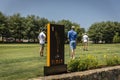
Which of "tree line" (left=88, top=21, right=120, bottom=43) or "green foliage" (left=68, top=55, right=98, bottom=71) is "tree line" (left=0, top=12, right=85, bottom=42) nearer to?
"tree line" (left=88, top=21, right=120, bottom=43)

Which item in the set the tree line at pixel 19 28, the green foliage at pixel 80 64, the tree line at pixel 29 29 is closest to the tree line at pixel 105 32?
the tree line at pixel 29 29

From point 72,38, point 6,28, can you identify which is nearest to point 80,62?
point 72,38

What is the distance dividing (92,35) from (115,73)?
103 metres

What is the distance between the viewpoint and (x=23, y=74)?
11695 mm

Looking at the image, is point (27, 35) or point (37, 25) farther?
point (37, 25)

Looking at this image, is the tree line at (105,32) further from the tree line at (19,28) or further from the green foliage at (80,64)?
the green foliage at (80,64)

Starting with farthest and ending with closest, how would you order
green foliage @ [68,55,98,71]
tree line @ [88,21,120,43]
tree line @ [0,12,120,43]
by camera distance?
tree line @ [88,21,120,43] < tree line @ [0,12,120,43] < green foliage @ [68,55,98,71]

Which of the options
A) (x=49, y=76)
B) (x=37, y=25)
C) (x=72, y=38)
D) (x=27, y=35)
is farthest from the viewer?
(x=37, y=25)

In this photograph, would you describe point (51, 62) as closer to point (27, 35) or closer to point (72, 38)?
point (72, 38)

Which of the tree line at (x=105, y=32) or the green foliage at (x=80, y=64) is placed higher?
the tree line at (x=105, y=32)

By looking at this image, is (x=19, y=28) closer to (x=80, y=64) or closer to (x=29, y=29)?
(x=29, y=29)

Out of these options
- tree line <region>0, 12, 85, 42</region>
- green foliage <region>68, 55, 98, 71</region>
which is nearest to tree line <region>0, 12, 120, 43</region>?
tree line <region>0, 12, 85, 42</region>

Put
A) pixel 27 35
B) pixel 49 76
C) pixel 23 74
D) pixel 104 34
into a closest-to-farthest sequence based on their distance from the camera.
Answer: pixel 49 76 < pixel 23 74 < pixel 27 35 < pixel 104 34

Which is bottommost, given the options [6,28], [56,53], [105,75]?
[105,75]
